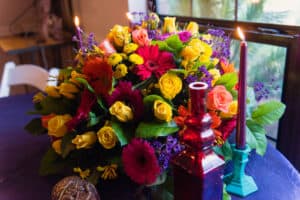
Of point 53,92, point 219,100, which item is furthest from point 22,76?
point 219,100

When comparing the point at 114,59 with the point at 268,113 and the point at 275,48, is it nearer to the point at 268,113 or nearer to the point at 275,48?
the point at 268,113

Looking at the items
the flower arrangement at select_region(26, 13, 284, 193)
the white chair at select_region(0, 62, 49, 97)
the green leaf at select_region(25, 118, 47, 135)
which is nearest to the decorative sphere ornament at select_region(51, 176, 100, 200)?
the flower arrangement at select_region(26, 13, 284, 193)

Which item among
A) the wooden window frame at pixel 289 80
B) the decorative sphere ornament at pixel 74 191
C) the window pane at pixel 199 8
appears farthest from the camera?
the window pane at pixel 199 8

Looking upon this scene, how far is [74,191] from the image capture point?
1.90ft

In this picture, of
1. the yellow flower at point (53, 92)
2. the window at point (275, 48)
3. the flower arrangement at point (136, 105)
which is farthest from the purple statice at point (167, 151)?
the window at point (275, 48)

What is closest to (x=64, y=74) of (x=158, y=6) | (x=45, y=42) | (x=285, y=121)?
(x=285, y=121)

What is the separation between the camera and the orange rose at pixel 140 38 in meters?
0.77

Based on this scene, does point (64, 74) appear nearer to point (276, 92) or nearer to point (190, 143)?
point (190, 143)

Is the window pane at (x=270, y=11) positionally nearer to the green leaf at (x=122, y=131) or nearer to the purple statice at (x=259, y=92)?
the purple statice at (x=259, y=92)

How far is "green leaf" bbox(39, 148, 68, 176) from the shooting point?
30.2 inches

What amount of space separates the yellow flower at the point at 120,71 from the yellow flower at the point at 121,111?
0.28ft

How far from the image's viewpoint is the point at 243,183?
71cm

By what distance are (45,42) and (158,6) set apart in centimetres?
115

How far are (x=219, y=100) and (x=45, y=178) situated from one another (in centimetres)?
50
